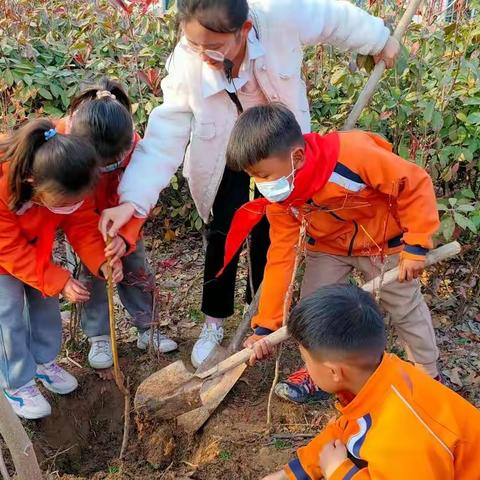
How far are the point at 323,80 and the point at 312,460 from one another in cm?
255

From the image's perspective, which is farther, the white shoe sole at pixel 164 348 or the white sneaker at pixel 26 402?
the white shoe sole at pixel 164 348

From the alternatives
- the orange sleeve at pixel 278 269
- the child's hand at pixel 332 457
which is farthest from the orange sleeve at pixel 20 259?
the child's hand at pixel 332 457

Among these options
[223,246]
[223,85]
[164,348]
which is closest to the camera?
[223,85]

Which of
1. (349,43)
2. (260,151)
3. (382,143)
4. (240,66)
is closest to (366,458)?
(260,151)

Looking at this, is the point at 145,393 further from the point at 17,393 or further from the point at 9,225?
the point at 9,225

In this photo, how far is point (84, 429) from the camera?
2893mm

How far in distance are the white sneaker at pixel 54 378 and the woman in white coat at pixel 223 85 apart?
2.90ft

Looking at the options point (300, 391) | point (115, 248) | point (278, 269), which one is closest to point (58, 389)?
point (115, 248)

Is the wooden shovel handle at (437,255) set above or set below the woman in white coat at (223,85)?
below

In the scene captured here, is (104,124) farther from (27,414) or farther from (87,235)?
(27,414)

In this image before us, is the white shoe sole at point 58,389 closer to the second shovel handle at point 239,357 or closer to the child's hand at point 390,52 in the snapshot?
the second shovel handle at point 239,357

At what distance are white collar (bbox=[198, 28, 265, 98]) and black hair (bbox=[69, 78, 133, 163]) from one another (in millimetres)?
340

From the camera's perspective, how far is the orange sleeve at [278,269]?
7.93 ft

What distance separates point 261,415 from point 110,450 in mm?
715
